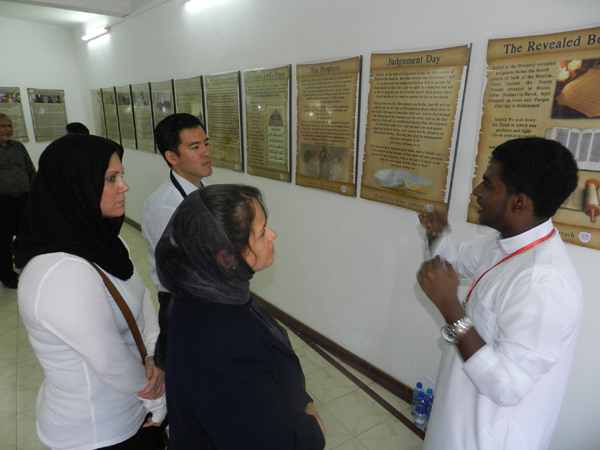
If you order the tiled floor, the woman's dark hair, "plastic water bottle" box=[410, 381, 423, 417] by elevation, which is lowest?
the tiled floor

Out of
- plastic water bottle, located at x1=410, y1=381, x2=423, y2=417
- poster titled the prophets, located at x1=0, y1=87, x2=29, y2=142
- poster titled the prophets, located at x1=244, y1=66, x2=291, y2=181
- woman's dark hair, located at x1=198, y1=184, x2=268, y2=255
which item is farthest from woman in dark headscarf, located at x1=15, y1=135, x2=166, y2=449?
poster titled the prophets, located at x1=0, y1=87, x2=29, y2=142

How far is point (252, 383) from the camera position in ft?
2.59

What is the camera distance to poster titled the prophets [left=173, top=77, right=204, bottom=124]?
3.53 metres

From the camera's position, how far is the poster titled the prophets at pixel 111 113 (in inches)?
213

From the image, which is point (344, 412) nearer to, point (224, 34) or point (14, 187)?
point (224, 34)

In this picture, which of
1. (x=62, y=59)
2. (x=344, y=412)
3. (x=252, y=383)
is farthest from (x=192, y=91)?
(x=62, y=59)

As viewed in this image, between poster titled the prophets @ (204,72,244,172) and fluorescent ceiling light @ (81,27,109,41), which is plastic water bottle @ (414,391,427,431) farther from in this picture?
fluorescent ceiling light @ (81,27,109,41)

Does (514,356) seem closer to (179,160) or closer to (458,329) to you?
(458,329)

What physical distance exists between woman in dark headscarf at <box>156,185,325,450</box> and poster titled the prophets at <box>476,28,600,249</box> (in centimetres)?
127

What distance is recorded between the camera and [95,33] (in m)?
5.30

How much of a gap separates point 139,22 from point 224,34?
2.04m

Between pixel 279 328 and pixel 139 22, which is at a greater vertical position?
pixel 139 22

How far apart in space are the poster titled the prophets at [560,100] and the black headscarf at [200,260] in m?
1.36

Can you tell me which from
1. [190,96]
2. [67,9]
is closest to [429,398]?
[190,96]
